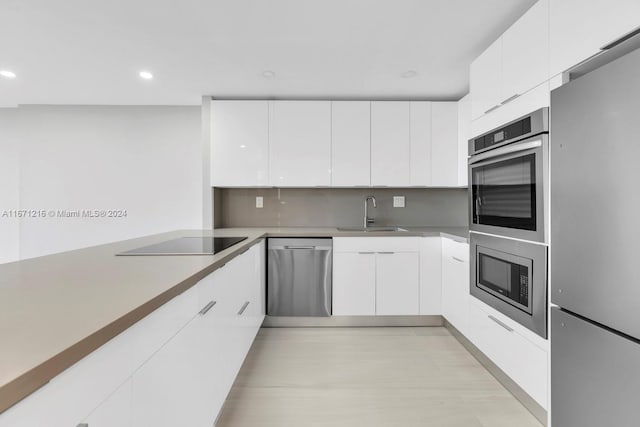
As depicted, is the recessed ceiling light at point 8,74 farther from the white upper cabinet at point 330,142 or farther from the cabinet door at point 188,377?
the cabinet door at point 188,377

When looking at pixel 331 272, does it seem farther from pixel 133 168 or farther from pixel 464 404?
pixel 133 168

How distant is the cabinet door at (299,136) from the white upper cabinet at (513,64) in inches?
53.7

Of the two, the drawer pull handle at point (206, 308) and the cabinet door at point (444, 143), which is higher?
the cabinet door at point (444, 143)

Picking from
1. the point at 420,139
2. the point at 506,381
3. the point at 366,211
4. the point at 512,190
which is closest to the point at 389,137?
the point at 420,139

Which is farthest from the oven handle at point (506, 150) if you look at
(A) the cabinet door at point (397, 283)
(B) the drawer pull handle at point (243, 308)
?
(B) the drawer pull handle at point (243, 308)

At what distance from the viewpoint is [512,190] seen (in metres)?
1.74

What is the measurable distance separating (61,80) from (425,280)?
370 cm

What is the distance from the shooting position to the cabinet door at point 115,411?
63cm

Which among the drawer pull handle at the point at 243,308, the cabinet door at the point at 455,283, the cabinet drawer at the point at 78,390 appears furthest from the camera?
the cabinet door at the point at 455,283

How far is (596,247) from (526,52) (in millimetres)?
1077

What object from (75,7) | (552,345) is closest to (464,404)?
(552,345)

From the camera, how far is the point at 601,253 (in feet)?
3.84

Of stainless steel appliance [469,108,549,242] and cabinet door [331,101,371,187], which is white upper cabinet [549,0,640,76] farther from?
cabinet door [331,101,371,187]

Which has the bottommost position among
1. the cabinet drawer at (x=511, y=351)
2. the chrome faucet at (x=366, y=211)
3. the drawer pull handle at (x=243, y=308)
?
the cabinet drawer at (x=511, y=351)
